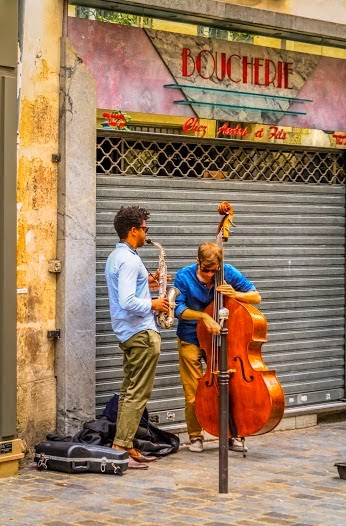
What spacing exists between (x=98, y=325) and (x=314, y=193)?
306cm

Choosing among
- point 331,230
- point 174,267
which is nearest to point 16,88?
point 174,267

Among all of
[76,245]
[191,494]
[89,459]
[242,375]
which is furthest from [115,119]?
[191,494]

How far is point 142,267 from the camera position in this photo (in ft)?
32.9

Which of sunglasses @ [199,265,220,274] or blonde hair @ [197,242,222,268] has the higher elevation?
blonde hair @ [197,242,222,268]

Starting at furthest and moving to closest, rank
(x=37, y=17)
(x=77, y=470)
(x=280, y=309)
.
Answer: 1. (x=280, y=309)
2. (x=37, y=17)
3. (x=77, y=470)

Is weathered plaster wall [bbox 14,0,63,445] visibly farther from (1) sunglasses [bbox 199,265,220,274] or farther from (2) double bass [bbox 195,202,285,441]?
(2) double bass [bbox 195,202,285,441]

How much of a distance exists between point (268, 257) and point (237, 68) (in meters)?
1.82

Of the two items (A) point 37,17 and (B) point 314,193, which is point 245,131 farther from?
(A) point 37,17

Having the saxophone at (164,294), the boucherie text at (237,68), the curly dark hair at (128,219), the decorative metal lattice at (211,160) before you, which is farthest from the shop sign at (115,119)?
the saxophone at (164,294)

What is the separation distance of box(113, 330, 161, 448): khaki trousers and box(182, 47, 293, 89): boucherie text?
2.72 meters

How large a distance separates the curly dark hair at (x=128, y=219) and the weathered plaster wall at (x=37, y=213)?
608mm

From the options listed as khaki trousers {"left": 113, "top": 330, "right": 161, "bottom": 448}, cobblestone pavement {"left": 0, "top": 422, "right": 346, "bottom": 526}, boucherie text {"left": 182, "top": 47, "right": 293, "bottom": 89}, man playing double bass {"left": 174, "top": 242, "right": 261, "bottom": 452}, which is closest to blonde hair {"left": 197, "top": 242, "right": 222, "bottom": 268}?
man playing double bass {"left": 174, "top": 242, "right": 261, "bottom": 452}

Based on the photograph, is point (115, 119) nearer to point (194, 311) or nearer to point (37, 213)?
point (37, 213)

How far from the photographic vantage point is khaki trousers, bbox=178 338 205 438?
1061 centimetres
